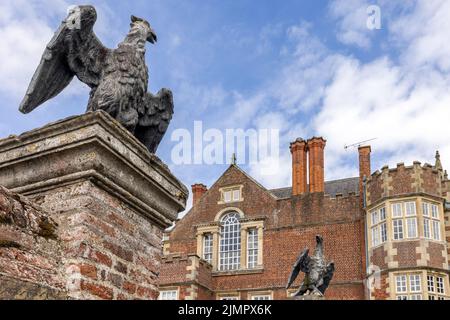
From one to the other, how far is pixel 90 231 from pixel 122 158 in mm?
452

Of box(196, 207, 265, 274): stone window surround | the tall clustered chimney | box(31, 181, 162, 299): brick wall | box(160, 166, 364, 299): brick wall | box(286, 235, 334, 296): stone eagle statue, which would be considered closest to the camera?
box(31, 181, 162, 299): brick wall

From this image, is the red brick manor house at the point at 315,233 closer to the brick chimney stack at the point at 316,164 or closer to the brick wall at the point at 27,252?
the brick chimney stack at the point at 316,164

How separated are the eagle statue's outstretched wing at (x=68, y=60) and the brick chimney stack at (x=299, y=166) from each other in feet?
79.7

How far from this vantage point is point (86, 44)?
341 centimetres

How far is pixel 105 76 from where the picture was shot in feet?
11.5

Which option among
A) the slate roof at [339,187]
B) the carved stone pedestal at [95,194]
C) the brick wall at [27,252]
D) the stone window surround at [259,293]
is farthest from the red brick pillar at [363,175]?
the brick wall at [27,252]

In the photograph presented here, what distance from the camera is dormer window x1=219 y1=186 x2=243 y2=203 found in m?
28.7

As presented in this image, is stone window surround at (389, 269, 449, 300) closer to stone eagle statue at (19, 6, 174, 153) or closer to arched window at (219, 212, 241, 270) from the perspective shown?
arched window at (219, 212, 241, 270)

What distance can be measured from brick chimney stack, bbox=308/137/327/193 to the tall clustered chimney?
1.83 meters

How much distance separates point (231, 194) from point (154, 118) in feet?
82.9

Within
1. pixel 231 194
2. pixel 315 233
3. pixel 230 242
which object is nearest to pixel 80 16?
pixel 315 233

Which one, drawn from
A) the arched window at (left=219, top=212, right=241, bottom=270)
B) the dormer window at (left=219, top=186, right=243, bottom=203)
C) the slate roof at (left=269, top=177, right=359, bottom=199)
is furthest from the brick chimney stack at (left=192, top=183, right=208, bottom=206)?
the slate roof at (left=269, top=177, right=359, bottom=199)
